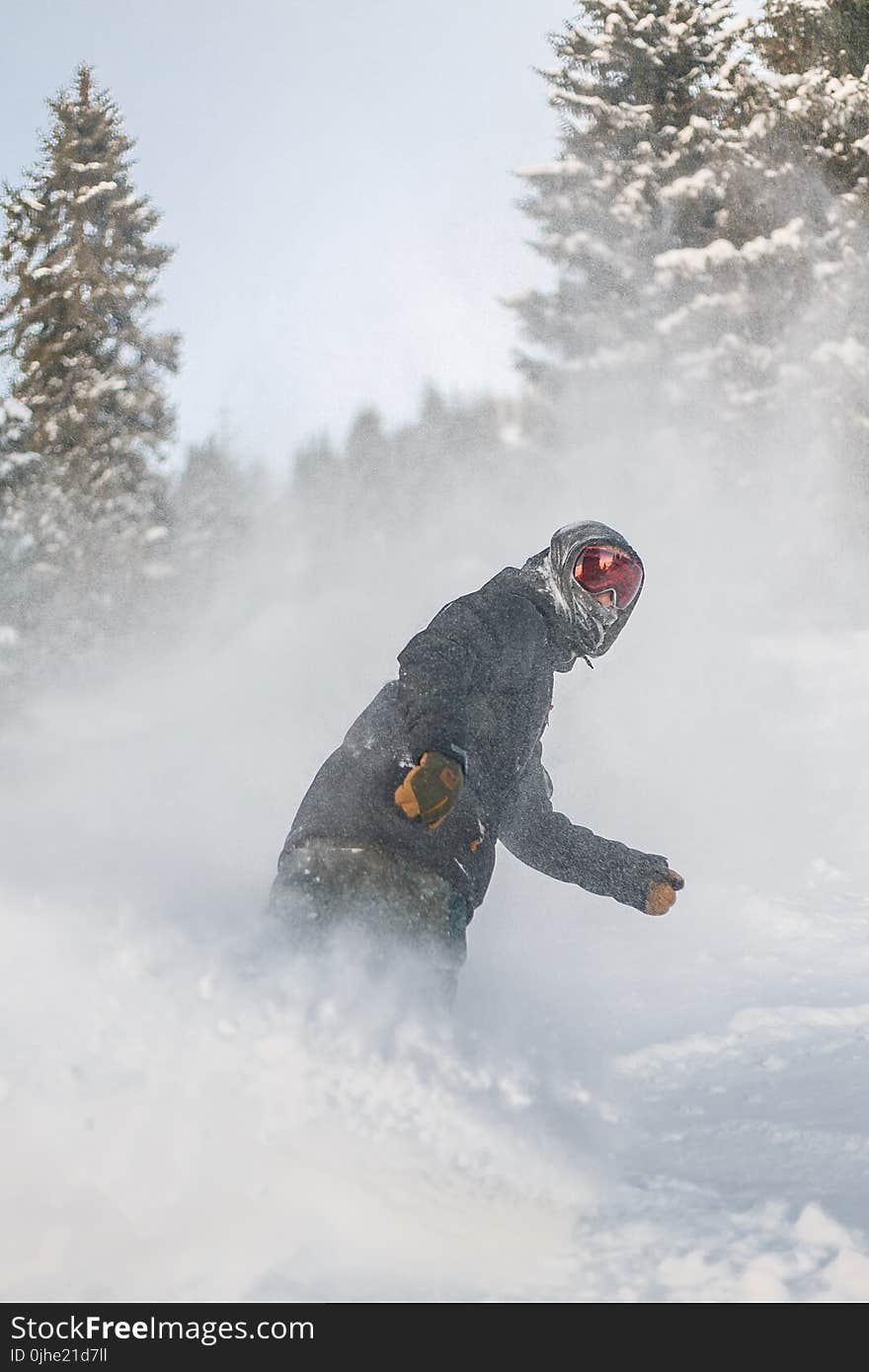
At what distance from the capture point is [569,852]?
389 cm

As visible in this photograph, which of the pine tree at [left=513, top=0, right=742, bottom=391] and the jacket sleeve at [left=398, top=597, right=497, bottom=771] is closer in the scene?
the jacket sleeve at [left=398, top=597, right=497, bottom=771]

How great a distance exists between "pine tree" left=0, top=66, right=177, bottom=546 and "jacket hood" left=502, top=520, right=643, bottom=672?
41.4 feet

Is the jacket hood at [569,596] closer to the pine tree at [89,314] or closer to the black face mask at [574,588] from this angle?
the black face mask at [574,588]

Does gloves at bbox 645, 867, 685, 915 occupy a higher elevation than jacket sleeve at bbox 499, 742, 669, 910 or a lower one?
lower

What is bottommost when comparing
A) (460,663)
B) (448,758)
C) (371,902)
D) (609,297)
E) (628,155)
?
(371,902)

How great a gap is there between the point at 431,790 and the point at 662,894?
3.86 ft

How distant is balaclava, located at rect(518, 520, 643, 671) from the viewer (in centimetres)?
347

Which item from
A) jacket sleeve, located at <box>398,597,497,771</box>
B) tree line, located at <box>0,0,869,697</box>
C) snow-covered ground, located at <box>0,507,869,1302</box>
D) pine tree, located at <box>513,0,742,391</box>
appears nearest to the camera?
snow-covered ground, located at <box>0,507,869,1302</box>

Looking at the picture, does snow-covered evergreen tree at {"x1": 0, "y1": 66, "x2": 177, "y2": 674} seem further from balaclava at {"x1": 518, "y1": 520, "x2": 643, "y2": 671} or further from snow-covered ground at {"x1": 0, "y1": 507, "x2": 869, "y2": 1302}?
balaclava at {"x1": 518, "y1": 520, "x2": 643, "y2": 671}

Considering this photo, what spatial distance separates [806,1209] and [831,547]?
511 inches

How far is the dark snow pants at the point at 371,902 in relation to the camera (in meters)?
3.14

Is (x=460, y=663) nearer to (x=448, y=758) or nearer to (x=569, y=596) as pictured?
(x=448, y=758)

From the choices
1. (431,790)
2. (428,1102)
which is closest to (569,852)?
(431,790)

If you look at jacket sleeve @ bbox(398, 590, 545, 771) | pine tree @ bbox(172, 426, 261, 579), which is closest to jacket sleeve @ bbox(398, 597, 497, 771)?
jacket sleeve @ bbox(398, 590, 545, 771)
